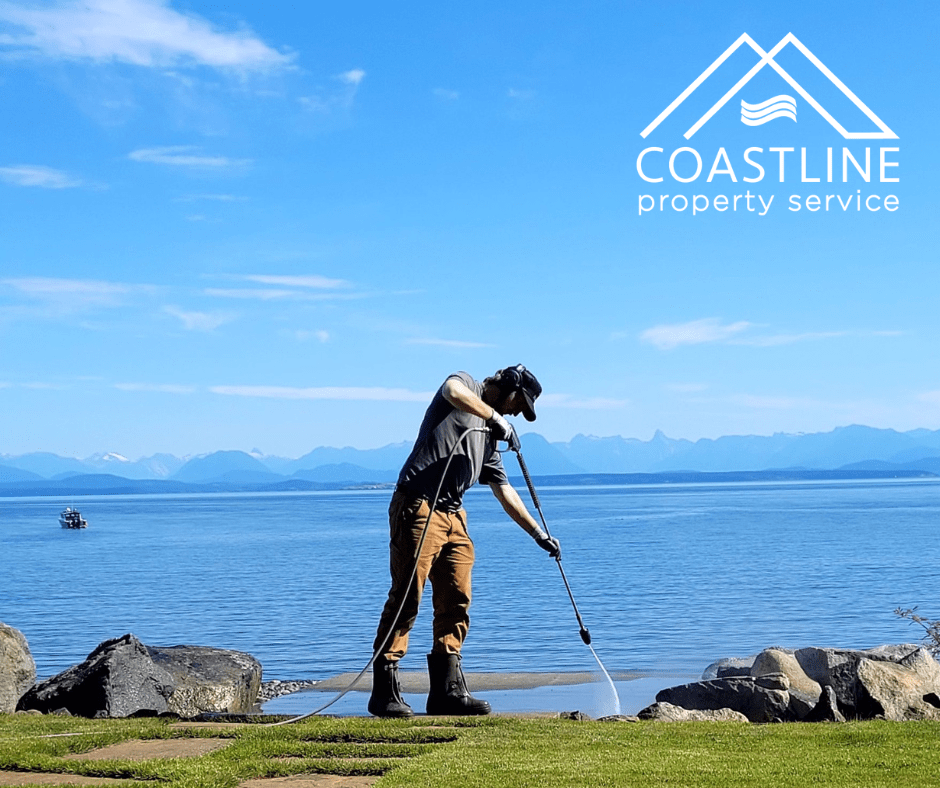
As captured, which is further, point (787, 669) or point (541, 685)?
point (541, 685)

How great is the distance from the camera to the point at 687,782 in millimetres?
6113

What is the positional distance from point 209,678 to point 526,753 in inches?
368

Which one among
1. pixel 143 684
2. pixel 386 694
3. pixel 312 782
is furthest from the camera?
pixel 143 684

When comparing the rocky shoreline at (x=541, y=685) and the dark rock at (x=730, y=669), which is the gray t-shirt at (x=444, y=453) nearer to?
the rocky shoreline at (x=541, y=685)

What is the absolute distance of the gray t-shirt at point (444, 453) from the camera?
8.69 meters

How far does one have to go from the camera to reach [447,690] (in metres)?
8.86

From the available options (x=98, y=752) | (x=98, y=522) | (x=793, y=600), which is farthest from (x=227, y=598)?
(x=98, y=522)

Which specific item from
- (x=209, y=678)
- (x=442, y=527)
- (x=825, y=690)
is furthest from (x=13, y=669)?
(x=825, y=690)

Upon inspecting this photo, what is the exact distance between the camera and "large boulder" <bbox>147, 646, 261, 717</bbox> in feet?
48.1

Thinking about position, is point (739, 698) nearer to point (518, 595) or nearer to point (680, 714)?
point (680, 714)

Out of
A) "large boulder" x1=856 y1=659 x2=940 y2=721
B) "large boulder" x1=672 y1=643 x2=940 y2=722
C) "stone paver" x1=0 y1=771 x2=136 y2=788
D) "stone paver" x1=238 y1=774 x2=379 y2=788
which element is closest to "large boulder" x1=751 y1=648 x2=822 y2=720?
"large boulder" x1=672 y1=643 x2=940 y2=722

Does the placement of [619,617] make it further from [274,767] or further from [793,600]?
[274,767]

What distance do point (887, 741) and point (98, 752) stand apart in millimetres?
5006

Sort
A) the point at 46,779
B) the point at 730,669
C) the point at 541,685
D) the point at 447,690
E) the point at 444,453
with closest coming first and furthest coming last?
the point at 46,779, the point at 444,453, the point at 447,690, the point at 730,669, the point at 541,685
